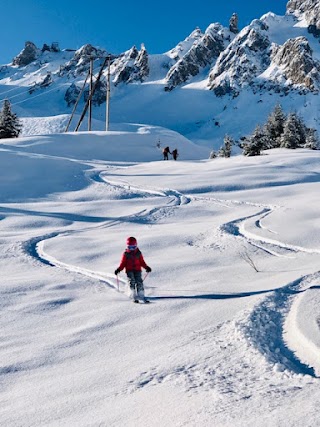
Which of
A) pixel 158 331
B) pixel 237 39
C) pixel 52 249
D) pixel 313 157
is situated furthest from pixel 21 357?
pixel 237 39

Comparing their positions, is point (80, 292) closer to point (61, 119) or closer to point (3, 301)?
point (3, 301)

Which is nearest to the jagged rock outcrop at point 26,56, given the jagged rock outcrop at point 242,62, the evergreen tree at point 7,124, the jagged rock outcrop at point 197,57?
the jagged rock outcrop at point 197,57

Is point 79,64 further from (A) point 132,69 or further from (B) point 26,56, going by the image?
(B) point 26,56

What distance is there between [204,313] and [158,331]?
79 cm

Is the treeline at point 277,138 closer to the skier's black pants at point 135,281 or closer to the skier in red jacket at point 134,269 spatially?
the skier in red jacket at point 134,269

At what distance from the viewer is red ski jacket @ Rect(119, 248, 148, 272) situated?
7781mm

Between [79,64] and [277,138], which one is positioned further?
[79,64]

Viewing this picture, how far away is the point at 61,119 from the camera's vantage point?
6544 centimetres

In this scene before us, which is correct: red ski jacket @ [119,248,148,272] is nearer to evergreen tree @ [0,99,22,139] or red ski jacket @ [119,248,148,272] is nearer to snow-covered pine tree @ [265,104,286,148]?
snow-covered pine tree @ [265,104,286,148]

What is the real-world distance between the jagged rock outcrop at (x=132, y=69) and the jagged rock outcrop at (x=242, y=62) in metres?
23.7

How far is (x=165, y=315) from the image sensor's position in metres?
6.41

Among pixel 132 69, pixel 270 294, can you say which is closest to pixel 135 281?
pixel 270 294

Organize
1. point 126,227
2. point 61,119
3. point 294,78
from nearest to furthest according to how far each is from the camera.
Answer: point 126,227 < point 61,119 < point 294,78

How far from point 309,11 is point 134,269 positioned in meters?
173
